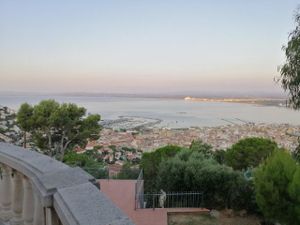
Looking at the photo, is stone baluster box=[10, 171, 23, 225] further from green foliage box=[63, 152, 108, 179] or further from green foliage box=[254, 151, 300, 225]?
green foliage box=[63, 152, 108, 179]

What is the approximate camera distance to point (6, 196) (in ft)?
7.60

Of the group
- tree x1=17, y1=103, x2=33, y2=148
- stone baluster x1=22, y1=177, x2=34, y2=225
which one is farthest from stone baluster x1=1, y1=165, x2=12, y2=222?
tree x1=17, y1=103, x2=33, y2=148

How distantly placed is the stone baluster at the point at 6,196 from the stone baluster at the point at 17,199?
0.34 feet

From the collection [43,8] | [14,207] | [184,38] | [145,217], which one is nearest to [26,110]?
[43,8]

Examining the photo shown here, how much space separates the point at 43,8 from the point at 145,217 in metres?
6.93

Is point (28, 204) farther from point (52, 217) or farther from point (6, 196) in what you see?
point (52, 217)

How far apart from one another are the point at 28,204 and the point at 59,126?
12.7 meters

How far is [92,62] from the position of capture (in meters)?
24.2

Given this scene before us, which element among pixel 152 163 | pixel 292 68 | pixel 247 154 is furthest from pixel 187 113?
pixel 292 68

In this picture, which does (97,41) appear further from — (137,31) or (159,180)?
(159,180)

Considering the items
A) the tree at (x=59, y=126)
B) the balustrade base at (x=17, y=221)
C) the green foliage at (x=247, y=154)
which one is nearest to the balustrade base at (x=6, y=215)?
the balustrade base at (x=17, y=221)

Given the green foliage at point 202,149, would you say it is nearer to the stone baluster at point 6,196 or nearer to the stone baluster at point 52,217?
the stone baluster at point 6,196

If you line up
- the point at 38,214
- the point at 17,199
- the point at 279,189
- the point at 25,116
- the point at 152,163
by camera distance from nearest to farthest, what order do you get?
the point at 38,214 < the point at 17,199 < the point at 279,189 < the point at 152,163 < the point at 25,116

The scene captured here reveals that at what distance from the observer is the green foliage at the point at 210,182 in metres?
8.63
